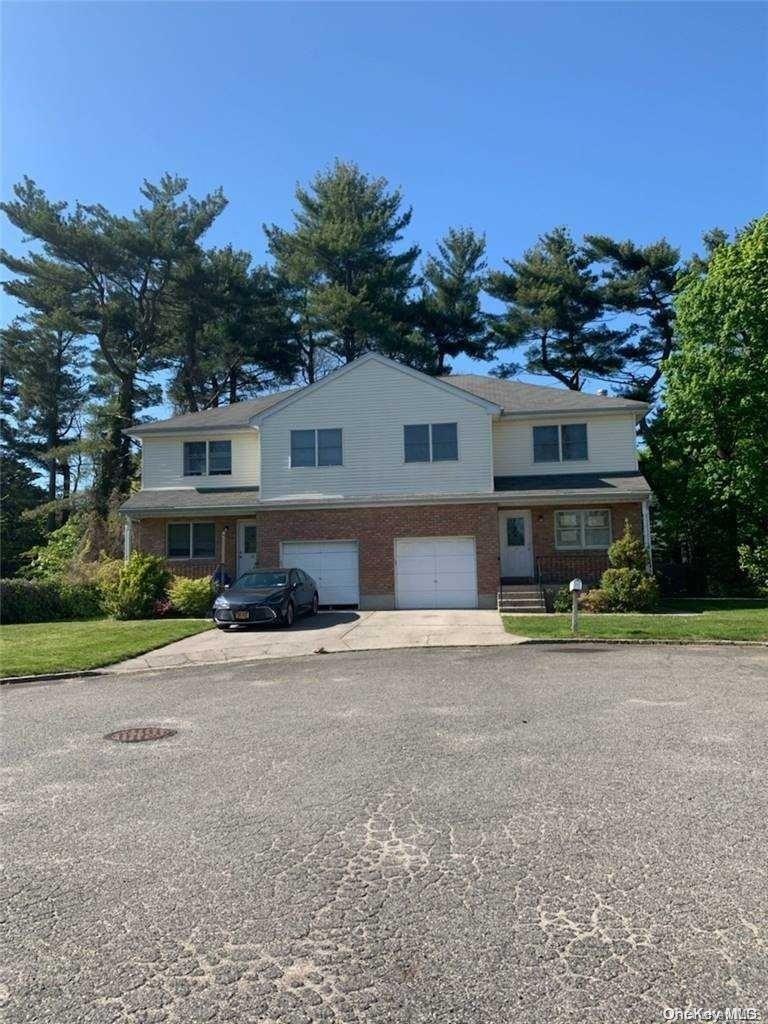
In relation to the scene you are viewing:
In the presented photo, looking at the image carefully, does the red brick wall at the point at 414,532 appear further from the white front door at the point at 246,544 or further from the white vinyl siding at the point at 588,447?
the white vinyl siding at the point at 588,447

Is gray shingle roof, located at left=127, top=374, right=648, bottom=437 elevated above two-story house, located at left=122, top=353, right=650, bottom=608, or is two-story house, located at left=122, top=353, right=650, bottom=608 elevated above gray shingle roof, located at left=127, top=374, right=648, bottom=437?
gray shingle roof, located at left=127, top=374, right=648, bottom=437

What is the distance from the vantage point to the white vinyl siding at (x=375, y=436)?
896 inches

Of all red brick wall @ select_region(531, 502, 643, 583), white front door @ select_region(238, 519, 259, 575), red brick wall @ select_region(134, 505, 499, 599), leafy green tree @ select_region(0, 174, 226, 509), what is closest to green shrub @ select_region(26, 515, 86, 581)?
leafy green tree @ select_region(0, 174, 226, 509)

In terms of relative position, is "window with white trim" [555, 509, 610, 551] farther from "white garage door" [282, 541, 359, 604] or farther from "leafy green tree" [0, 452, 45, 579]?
"leafy green tree" [0, 452, 45, 579]

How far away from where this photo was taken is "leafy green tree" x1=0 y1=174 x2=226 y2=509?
37284 millimetres

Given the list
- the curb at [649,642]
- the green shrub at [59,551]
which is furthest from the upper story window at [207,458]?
the curb at [649,642]

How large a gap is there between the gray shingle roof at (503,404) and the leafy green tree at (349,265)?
33.7ft

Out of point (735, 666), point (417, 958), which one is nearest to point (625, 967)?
point (417, 958)

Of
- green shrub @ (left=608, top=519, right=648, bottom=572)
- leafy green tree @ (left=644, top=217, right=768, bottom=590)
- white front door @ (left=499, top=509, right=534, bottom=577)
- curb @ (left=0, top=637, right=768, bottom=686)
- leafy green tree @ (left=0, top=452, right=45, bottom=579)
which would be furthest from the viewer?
leafy green tree @ (left=0, top=452, right=45, bottom=579)

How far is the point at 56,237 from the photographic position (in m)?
36.8

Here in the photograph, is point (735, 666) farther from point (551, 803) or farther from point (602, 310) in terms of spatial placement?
point (602, 310)

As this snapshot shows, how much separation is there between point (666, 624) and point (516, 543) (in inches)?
306

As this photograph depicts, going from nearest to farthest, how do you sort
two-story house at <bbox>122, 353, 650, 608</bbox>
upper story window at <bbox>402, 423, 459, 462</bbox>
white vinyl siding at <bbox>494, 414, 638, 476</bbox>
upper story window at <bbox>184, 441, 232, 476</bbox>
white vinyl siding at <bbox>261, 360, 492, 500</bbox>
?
two-story house at <bbox>122, 353, 650, 608</bbox> → white vinyl siding at <bbox>261, 360, 492, 500</bbox> → upper story window at <bbox>402, 423, 459, 462</bbox> → white vinyl siding at <bbox>494, 414, 638, 476</bbox> → upper story window at <bbox>184, 441, 232, 476</bbox>

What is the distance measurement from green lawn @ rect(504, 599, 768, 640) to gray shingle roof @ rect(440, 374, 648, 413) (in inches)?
284
